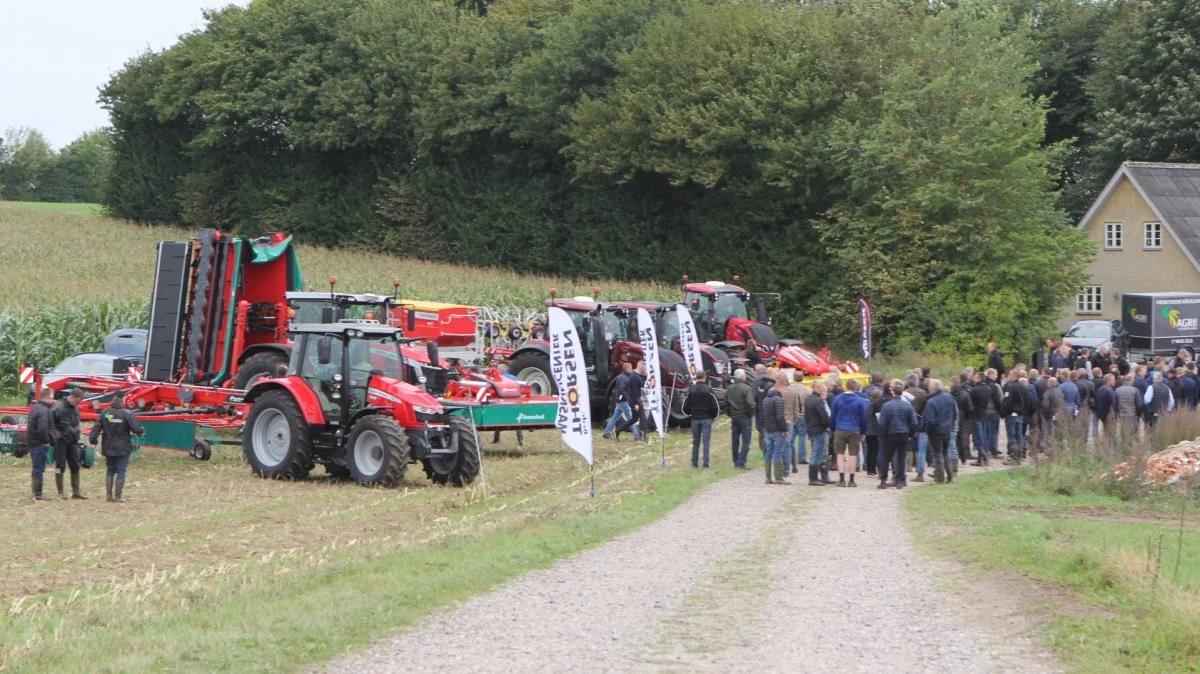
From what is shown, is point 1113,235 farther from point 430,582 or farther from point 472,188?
point 430,582

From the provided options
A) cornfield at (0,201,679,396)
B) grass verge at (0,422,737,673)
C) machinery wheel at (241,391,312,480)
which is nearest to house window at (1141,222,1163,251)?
cornfield at (0,201,679,396)

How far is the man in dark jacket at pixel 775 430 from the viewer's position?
20.0 meters

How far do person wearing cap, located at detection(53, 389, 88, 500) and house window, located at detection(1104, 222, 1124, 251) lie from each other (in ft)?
145

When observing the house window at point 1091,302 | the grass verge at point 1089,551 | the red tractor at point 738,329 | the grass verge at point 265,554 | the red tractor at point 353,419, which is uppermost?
the house window at point 1091,302

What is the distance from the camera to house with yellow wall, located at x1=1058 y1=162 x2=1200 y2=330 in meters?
51.2

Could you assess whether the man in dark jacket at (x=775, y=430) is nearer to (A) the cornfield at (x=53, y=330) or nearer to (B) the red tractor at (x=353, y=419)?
(B) the red tractor at (x=353, y=419)

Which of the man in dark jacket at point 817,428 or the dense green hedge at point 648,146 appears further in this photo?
the dense green hedge at point 648,146

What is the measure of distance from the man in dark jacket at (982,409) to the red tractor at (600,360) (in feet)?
17.8

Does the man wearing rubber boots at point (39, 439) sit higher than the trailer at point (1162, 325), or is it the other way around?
the trailer at point (1162, 325)

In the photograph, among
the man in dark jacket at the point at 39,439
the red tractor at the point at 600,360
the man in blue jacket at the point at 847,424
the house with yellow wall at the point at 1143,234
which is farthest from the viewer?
the house with yellow wall at the point at 1143,234

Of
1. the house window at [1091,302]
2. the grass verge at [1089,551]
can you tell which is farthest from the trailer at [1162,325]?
the grass verge at [1089,551]

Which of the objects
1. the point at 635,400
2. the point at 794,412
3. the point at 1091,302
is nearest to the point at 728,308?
the point at 635,400

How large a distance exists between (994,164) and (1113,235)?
13769mm

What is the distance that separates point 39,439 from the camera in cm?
1728
